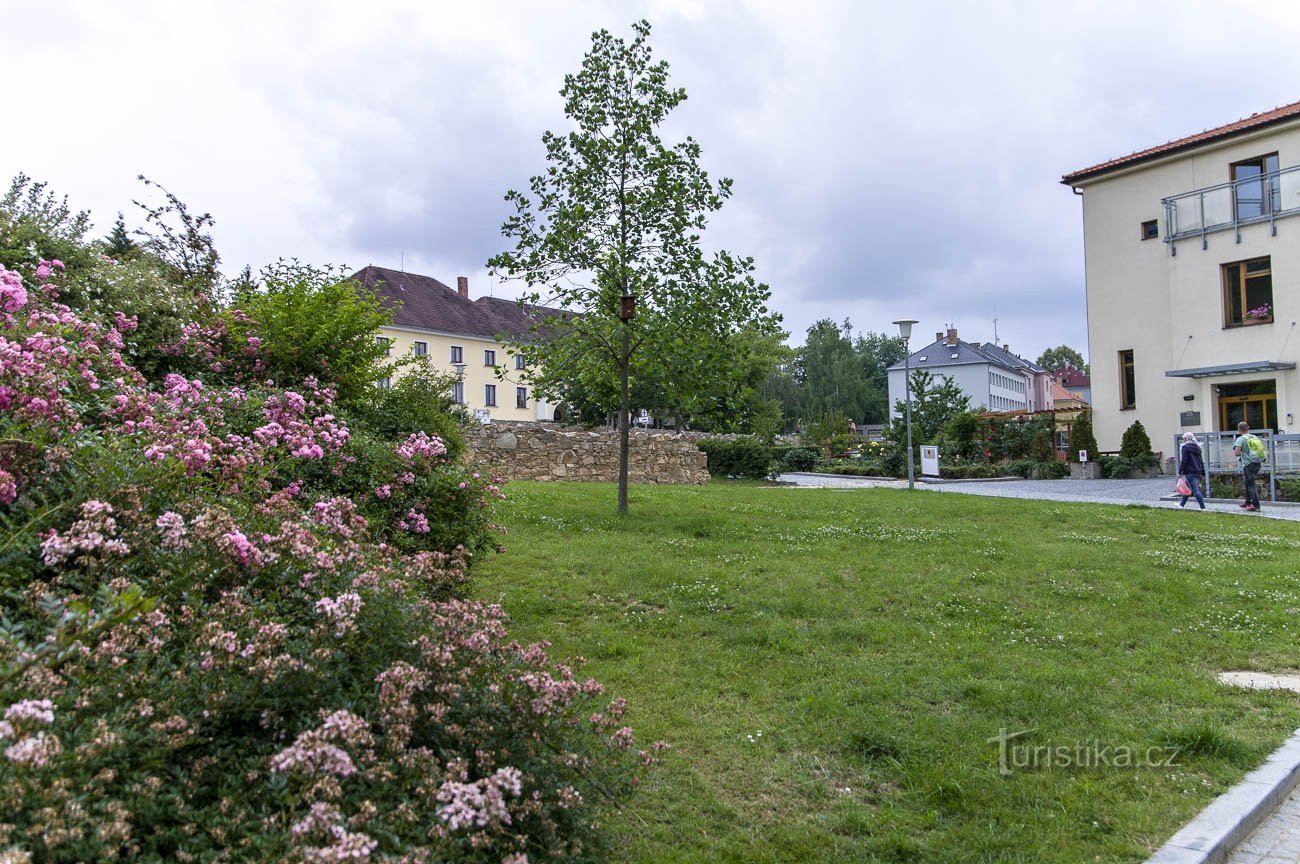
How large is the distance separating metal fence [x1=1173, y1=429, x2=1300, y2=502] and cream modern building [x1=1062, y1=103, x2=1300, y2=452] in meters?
6.35

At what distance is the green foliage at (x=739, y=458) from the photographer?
26281 millimetres

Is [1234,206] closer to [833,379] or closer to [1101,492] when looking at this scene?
[1101,492]

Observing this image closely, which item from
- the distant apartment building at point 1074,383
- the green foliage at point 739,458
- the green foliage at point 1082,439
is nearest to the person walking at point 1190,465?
the green foliage at point 1082,439

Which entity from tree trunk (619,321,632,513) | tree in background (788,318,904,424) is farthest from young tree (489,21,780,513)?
tree in background (788,318,904,424)

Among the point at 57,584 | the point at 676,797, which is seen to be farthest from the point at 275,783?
the point at 676,797

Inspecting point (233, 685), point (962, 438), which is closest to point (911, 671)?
point (233, 685)

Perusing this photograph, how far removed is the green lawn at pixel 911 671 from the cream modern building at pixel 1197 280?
16.8 meters

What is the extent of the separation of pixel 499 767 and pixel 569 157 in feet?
33.4

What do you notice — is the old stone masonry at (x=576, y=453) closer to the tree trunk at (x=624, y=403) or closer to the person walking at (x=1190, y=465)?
the tree trunk at (x=624, y=403)

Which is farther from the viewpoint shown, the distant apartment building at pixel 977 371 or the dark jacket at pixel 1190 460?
the distant apartment building at pixel 977 371

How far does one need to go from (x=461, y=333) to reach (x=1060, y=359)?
11029 centimetres

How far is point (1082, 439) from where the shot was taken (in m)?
26.8

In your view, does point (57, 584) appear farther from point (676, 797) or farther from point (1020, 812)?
point (1020, 812)

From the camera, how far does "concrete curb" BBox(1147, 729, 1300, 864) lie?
3061mm
